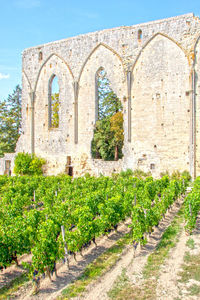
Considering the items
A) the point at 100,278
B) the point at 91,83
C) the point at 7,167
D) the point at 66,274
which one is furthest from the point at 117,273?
the point at 7,167

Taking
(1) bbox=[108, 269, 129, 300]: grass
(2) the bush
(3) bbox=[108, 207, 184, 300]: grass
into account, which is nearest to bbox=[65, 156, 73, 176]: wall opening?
(2) the bush

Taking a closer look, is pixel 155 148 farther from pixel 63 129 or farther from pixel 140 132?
pixel 63 129

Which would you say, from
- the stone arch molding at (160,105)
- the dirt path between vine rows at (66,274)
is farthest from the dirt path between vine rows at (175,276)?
the stone arch molding at (160,105)

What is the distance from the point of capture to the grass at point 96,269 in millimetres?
5129

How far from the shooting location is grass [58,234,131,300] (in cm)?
513

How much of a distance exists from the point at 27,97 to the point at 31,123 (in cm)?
218

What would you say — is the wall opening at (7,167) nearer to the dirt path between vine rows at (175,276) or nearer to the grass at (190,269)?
the dirt path between vine rows at (175,276)

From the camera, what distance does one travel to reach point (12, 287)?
538 cm

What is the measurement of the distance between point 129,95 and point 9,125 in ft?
62.1

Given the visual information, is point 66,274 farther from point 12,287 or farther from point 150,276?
point 150,276

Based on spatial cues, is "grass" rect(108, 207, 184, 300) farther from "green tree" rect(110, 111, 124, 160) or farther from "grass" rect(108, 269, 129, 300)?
"green tree" rect(110, 111, 124, 160)

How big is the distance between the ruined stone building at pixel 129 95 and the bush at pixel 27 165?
0.66 m

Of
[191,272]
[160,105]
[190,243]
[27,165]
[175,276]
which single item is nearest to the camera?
[175,276]

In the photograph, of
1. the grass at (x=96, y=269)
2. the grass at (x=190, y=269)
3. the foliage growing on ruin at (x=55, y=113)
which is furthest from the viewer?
the foliage growing on ruin at (x=55, y=113)
